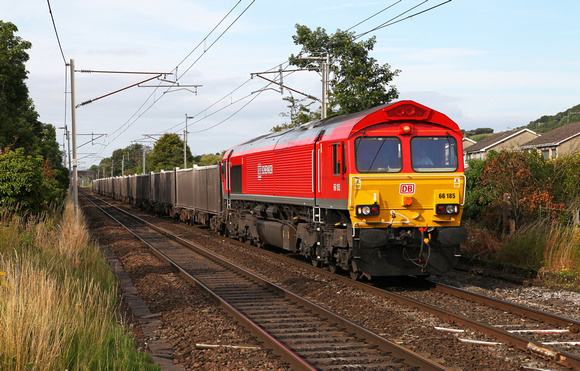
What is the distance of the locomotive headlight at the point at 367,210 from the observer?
10562 mm

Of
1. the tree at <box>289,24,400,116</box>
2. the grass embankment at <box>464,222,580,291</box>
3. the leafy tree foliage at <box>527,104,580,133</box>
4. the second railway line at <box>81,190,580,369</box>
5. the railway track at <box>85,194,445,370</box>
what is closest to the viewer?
the railway track at <box>85,194,445,370</box>

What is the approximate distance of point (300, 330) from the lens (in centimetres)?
812

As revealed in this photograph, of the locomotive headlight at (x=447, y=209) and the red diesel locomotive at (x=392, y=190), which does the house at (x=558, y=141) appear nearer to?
the red diesel locomotive at (x=392, y=190)

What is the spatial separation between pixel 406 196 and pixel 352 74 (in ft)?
45.8

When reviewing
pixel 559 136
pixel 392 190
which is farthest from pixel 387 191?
pixel 559 136

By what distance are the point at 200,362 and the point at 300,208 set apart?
762 centimetres

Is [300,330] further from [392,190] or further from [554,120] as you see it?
[554,120]

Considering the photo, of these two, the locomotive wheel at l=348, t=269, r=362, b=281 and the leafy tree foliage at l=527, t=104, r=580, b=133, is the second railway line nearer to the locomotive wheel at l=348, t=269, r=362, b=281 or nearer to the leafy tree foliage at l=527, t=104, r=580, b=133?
the locomotive wheel at l=348, t=269, r=362, b=281

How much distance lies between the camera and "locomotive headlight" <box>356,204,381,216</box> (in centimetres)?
1056

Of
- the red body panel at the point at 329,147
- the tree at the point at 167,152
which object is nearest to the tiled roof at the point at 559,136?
the red body panel at the point at 329,147

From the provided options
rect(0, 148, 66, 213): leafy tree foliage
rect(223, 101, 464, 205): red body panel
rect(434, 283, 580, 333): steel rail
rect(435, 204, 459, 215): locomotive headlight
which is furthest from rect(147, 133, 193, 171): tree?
rect(434, 283, 580, 333): steel rail

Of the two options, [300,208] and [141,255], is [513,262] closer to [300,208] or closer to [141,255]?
[300,208]

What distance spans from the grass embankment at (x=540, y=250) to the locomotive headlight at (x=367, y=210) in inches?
154

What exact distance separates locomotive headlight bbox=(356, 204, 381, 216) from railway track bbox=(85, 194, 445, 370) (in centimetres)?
196
